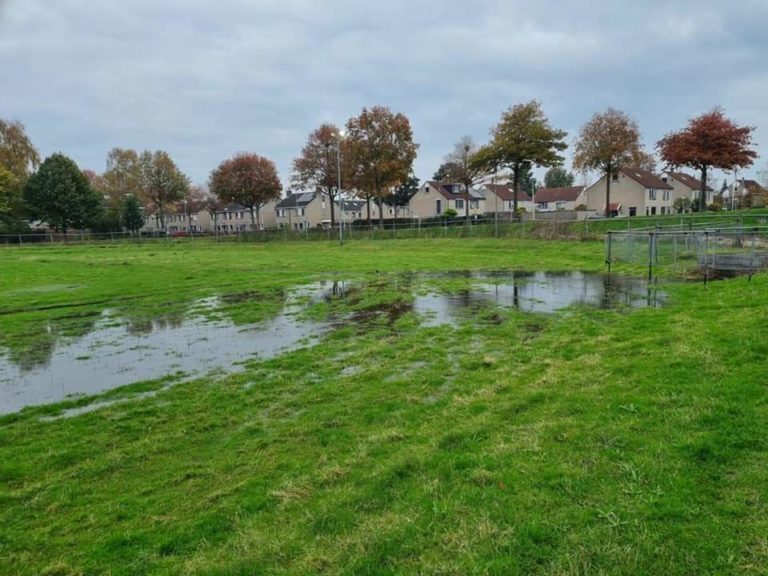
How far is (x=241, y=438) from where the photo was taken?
5828 mm

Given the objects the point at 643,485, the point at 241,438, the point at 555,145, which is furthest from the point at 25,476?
the point at 555,145

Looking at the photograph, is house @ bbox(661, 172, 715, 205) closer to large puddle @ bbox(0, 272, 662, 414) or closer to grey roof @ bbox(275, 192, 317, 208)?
grey roof @ bbox(275, 192, 317, 208)

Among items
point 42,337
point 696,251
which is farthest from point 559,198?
point 42,337

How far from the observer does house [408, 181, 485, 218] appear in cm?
7717

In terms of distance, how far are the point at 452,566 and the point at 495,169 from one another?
4876cm

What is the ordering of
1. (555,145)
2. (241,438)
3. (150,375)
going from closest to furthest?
1. (241,438)
2. (150,375)
3. (555,145)

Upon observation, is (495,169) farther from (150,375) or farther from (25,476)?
(25,476)

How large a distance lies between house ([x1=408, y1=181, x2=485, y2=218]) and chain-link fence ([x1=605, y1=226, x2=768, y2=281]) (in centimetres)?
5453

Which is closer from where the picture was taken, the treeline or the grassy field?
the grassy field

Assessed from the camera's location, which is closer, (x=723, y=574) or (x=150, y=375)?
(x=723, y=574)

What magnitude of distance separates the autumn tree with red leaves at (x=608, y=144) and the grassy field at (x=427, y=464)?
3997 cm

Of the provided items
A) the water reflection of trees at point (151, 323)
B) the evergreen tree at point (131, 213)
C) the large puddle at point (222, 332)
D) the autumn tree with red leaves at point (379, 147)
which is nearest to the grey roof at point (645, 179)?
the autumn tree with red leaves at point (379, 147)

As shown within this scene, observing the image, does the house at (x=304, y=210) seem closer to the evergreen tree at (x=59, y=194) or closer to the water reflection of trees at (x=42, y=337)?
the evergreen tree at (x=59, y=194)

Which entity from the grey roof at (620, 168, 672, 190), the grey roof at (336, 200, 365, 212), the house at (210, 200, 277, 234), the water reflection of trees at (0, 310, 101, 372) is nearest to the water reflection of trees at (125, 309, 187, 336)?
the water reflection of trees at (0, 310, 101, 372)
